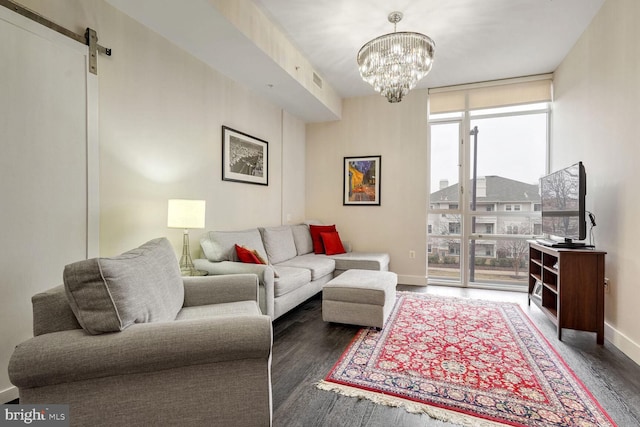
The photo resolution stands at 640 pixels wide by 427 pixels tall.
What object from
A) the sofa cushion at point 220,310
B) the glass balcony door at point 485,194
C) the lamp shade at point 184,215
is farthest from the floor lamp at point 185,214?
the glass balcony door at point 485,194

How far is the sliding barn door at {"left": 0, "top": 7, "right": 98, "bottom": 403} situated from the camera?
1.74 metres

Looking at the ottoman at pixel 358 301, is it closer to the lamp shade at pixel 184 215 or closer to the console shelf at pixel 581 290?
the lamp shade at pixel 184 215

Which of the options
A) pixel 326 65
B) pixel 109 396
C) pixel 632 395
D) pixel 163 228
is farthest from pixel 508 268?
pixel 109 396

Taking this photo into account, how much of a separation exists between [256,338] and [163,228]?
73.1 inches

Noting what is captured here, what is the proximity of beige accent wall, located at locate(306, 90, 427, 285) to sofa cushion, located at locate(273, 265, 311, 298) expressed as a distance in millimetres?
1898

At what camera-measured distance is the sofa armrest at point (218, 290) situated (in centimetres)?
207

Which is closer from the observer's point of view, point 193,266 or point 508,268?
point 193,266

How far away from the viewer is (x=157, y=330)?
4.13 feet

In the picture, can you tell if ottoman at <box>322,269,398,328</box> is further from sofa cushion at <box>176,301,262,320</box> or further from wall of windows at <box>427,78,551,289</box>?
wall of windows at <box>427,78,551,289</box>

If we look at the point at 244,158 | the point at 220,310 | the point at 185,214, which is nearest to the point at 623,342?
the point at 220,310

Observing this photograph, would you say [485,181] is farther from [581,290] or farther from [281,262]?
→ [281,262]

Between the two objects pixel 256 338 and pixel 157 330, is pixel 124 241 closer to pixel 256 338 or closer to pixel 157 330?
pixel 157 330

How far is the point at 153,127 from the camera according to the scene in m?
2.61

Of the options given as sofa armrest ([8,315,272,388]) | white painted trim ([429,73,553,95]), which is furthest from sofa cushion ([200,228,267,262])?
white painted trim ([429,73,553,95])
